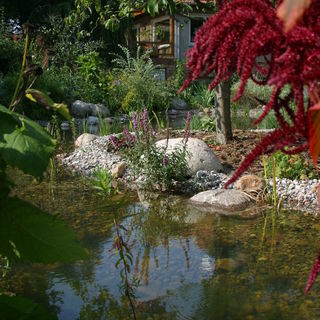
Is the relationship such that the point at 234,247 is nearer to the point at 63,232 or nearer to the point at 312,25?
the point at 63,232

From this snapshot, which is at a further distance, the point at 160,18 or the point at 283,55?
the point at 160,18

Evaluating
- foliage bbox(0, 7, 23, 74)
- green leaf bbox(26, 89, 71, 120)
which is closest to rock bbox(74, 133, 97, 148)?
green leaf bbox(26, 89, 71, 120)

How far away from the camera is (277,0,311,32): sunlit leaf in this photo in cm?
38

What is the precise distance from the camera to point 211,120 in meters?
8.38

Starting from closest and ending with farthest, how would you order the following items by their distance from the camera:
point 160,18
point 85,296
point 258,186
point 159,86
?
point 85,296 < point 258,186 < point 159,86 < point 160,18

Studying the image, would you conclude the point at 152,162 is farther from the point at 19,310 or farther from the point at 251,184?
the point at 19,310

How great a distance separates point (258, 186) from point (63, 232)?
13.3ft

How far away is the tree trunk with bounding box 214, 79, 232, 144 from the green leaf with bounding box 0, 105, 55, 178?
5.88m

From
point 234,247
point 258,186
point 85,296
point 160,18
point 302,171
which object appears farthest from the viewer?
point 160,18

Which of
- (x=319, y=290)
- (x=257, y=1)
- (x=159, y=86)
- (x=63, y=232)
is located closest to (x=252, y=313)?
(x=319, y=290)

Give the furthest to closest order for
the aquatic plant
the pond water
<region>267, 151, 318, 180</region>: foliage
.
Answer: <region>267, 151, 318, 180</region>: foliage, the pond water, the aquatic plant

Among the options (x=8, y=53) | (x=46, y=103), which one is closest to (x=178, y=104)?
(x=8, y=53)

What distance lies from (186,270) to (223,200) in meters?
1.64

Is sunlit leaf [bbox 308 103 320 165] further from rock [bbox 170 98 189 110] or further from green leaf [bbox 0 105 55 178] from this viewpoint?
rock [bbox 170 98 189 110]
